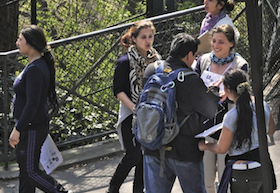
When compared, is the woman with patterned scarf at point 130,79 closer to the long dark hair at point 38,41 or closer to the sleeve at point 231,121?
the long dark hair at point 38,41

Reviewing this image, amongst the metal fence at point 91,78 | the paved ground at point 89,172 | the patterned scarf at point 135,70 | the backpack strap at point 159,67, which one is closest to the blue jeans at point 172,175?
the backpack strap at point 159,67

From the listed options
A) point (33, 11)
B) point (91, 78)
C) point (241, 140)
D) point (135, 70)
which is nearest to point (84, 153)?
point (91, 78)

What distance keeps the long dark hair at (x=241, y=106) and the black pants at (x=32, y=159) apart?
1746 mm

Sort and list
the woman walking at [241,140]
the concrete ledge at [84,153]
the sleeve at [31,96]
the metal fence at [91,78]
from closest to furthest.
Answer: the woman walking at [241,140] → the sleeve at [31,96] → the concrete ledge at [84,153] → the metal fence at [91,78]

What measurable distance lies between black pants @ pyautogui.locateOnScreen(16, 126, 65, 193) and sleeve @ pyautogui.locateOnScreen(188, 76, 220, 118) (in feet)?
5.00

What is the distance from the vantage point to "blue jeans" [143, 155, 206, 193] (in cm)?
353

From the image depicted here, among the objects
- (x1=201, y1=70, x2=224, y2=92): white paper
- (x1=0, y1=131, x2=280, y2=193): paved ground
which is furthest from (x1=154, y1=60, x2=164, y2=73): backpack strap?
(x1=0, y1=131, x2=280, y2=193): paved ground

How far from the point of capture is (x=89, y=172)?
18.9 ft

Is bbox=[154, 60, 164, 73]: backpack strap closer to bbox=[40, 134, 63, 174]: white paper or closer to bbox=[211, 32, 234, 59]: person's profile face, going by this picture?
bbox=[211, 32, 234, 59]: person's profile face

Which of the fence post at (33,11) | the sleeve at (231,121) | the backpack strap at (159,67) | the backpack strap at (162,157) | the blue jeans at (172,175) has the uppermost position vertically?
the fence post at (33,11)

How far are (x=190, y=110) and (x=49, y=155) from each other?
1635 mm

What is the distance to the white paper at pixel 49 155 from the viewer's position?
14.6ft

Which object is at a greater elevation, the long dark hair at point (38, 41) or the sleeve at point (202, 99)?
the long dark hair at point (38, 41)

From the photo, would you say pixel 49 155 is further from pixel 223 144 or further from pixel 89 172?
pixel 223 144
